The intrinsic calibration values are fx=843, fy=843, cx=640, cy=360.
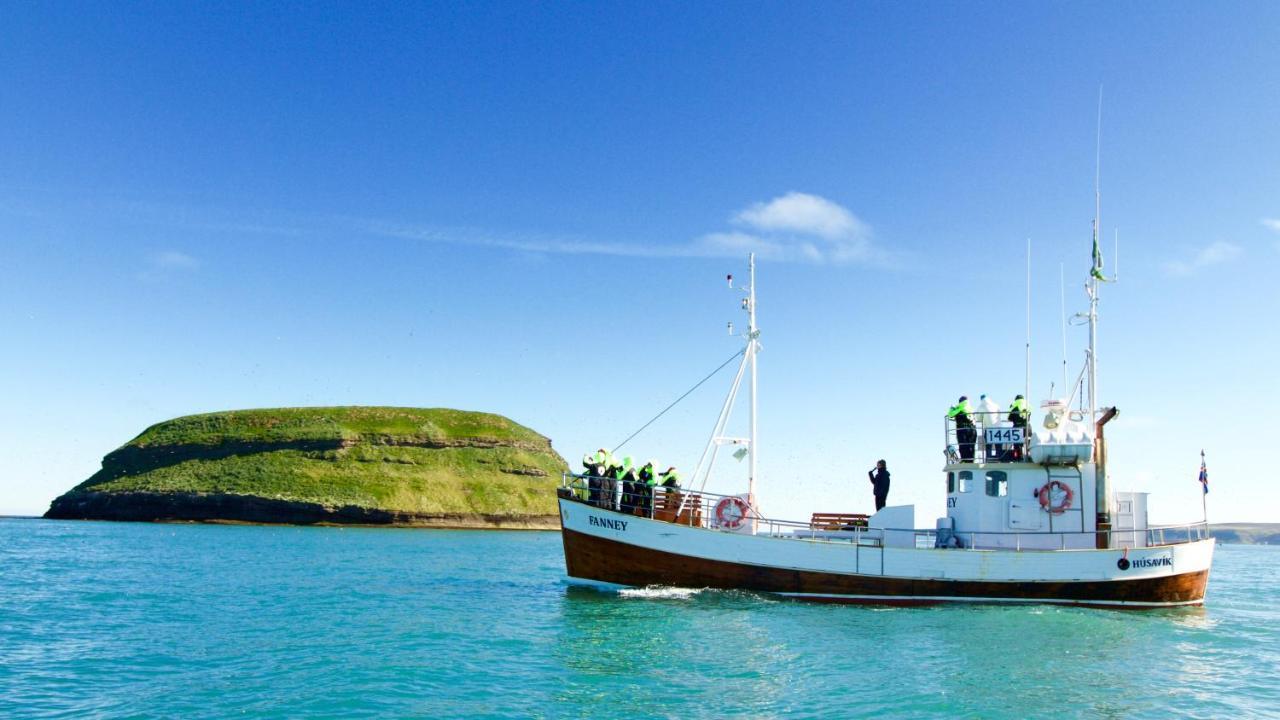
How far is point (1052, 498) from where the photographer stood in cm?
2789

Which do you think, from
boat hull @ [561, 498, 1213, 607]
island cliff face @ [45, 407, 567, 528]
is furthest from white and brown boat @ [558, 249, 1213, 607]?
island cliff face @ [45, 407, 567, 528]

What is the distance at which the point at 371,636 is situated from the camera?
20.9 meters

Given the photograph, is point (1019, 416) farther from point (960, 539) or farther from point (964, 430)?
point (960, 539)

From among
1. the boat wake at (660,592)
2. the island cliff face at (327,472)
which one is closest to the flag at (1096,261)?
the boat wake at (660,592)

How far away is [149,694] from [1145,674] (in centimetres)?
1976

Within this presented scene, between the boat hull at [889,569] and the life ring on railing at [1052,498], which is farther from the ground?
the life ring on railing at [1052,498]

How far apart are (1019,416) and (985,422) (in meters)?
1.09

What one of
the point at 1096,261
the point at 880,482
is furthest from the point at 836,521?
the point at 1096,261

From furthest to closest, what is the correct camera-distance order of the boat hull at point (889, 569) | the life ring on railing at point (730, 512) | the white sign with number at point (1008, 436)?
the white sign with number at point (1008, 436) → the life ring on railing at point (730, 512) → the boat hull at point (889, 569)

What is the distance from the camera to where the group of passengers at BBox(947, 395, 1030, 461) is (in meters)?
28.3

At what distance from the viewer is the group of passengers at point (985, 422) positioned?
28.3m

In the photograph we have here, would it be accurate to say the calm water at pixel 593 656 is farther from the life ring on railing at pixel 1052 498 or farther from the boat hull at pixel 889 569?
the life ring on railing at pixel 1052 498

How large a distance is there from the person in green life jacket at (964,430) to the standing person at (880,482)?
2.60 m

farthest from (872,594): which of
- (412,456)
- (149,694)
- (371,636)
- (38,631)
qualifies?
(412,456)
